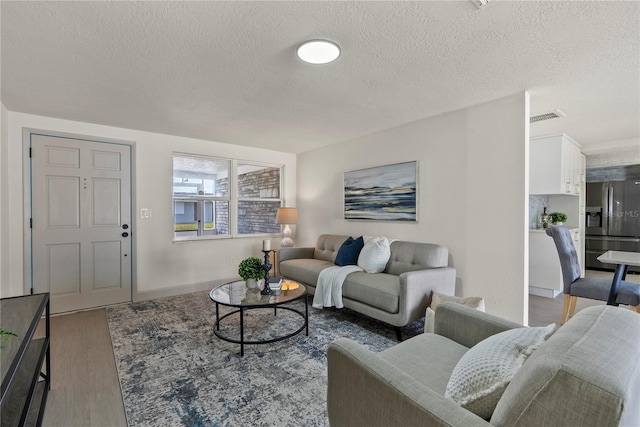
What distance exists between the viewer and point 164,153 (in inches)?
162

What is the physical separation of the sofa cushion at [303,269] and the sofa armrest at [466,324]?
1.96m

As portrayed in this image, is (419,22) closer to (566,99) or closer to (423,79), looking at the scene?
(423,79)

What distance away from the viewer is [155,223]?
4.04 metres

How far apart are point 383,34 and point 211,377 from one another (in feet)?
8.36

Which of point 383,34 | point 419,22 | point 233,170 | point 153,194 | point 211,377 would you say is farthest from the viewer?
point 233,170

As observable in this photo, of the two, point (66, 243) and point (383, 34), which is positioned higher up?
point (383, 34)

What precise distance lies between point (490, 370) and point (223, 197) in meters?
4.36

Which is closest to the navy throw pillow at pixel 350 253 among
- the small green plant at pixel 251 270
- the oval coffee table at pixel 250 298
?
the oval coffee table at pixel 250 298

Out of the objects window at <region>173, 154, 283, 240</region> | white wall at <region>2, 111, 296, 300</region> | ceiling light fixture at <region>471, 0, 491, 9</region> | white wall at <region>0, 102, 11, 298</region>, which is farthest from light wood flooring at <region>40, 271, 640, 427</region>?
ceiling light fixture at <region>471, 0, 491, 9</region>

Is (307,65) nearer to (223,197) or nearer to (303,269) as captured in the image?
(303,269)

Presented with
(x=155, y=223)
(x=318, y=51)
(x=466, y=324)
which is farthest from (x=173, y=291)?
(x=466, y=324)

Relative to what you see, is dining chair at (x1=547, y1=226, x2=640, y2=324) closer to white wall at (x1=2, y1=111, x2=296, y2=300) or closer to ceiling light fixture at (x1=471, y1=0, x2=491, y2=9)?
ceiling light fixture at (x1=471, y1=0, x2=491, y2=9)

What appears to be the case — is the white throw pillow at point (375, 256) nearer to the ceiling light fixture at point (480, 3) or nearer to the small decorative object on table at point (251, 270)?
the small decorative object on table at point (251, 270)

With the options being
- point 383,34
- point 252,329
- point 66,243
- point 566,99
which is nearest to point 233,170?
point 66,243
